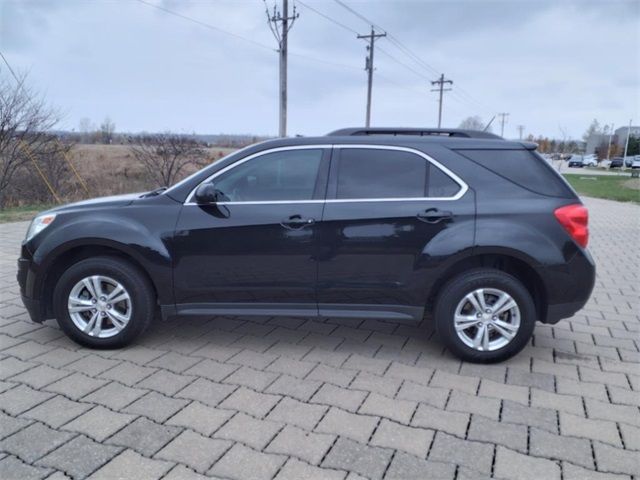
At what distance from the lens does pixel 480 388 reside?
336cm

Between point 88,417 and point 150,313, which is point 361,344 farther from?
point 88,417

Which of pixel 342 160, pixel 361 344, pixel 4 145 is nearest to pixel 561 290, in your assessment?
pixel 361 344

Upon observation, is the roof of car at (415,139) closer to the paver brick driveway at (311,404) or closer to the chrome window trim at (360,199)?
the chrome window trim at (360,199)

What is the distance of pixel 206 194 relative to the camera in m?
3.69

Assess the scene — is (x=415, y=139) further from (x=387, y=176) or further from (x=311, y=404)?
(x=311, y=404)

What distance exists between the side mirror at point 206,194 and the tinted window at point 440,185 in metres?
1.60

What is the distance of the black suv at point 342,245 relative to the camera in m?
3.65

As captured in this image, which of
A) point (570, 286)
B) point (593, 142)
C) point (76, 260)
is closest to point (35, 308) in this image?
point (76, 260)

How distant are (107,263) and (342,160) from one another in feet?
6.38

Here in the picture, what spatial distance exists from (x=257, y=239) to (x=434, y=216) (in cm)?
132

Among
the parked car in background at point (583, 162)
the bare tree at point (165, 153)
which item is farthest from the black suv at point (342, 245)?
the parked car in background at point (583, 162)

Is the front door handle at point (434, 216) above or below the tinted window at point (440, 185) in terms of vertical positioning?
below

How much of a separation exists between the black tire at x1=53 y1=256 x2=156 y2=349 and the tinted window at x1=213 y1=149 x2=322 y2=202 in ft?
3.08

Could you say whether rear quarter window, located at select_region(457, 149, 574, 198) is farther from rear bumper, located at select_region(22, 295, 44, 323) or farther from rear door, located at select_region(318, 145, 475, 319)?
rear bumper, located at select_region(22, 295, 44, 323)
